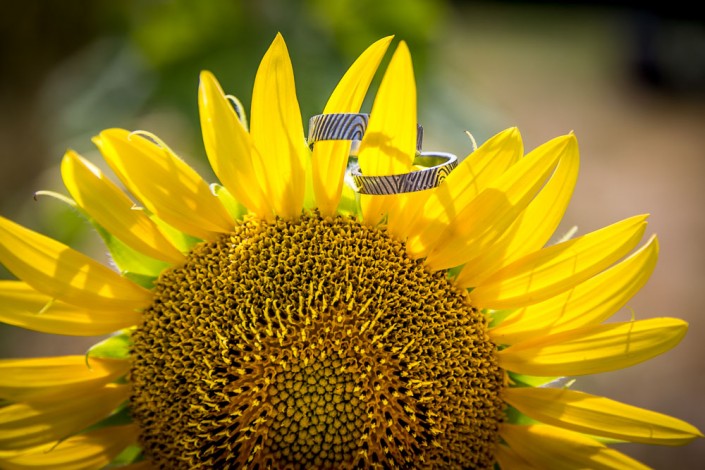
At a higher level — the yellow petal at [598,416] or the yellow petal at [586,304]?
the yellow petal at [586,304]

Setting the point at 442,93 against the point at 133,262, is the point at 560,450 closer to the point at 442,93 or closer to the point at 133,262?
the point at 133,262

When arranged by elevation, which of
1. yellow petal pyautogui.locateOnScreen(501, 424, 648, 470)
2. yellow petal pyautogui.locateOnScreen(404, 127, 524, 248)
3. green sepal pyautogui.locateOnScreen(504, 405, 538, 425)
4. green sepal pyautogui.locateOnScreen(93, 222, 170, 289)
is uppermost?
yellow petal pyautogui.locateOnScreen(404, 127, 524, 248)

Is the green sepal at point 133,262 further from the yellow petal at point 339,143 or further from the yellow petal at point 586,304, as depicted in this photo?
the yellow petal at point 586,304

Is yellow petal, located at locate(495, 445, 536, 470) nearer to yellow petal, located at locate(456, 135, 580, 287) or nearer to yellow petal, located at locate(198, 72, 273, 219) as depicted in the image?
yellow petal, located at locate(456, 135, 580, 287)

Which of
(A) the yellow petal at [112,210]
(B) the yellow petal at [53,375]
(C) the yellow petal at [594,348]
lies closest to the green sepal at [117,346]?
(B) the yellow petal at [53,375]

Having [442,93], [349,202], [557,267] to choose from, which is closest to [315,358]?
[349,202]

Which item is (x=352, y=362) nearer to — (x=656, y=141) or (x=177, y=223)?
(x=177, y=223)

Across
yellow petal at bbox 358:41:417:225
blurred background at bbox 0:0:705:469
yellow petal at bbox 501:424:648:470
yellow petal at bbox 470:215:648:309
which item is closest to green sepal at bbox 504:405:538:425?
yellow petal at bbox 501:424:648:470
